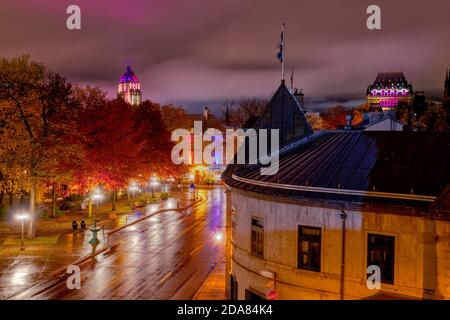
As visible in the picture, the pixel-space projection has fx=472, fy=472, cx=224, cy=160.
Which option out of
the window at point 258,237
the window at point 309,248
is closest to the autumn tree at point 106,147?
the window at point 258,237

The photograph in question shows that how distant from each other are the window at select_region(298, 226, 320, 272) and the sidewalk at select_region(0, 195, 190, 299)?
18.2m

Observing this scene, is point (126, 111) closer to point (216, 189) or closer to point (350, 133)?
point (216, 189)

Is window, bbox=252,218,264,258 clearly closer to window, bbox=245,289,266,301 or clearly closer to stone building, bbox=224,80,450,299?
stone building, bbox=224,80,450,299

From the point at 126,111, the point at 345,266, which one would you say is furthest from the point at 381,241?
the point at 126,111

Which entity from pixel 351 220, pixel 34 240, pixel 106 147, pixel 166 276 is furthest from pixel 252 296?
pixel 106 147

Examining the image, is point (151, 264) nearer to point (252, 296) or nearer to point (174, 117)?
point (252, 296)

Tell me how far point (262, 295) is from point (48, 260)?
21001mm

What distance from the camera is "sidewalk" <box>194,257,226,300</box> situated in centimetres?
2725

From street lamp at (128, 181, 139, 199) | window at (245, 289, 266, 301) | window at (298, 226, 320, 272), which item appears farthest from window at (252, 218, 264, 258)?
street lamp at (128, 181, 139, 199)

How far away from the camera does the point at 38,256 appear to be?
36.3 m

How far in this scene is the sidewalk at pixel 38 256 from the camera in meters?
30.3

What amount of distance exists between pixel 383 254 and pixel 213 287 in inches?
562

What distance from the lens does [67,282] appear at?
3045 centimetres

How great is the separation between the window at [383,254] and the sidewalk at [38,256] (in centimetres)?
2102
